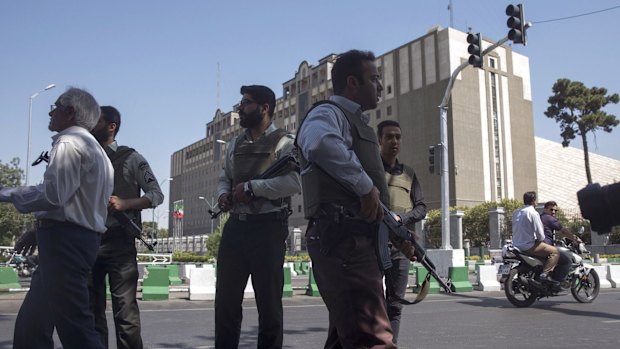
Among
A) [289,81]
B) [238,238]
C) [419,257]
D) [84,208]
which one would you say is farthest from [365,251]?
[289,81]

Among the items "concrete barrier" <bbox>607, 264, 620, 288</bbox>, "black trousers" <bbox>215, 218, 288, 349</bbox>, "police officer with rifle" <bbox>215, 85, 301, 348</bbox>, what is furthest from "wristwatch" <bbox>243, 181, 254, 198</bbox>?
"concrete barrier" <bbox>607, 264, 620, 288</bbox>

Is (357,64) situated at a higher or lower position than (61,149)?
higher

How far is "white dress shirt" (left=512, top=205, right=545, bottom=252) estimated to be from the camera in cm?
879

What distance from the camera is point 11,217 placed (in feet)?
121

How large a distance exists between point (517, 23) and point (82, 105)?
1099 centimetres

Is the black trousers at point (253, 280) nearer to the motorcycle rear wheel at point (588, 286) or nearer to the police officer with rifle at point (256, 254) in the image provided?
the police officer with rifle at point (256, 254)

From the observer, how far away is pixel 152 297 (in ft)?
34.4

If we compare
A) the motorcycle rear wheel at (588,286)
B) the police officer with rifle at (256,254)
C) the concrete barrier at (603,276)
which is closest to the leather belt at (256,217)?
the police officer with rifle at (256,254)

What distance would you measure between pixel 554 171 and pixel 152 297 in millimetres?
84547

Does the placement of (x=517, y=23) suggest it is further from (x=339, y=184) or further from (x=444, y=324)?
(x=339, y=184)

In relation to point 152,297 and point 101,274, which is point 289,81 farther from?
point 101,274

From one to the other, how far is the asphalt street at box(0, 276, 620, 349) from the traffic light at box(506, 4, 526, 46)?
564 centimetres

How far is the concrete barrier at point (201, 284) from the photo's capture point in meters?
10.7

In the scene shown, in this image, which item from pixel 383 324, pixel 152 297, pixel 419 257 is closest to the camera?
pixel 383 324
